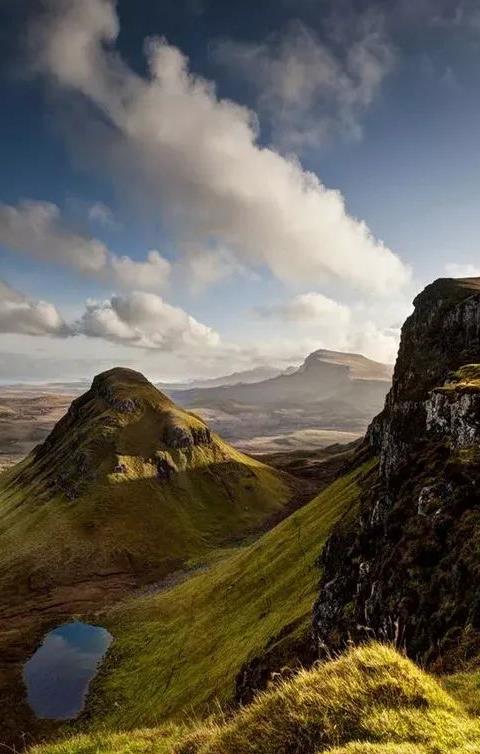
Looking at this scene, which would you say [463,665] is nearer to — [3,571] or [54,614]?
[54,614]

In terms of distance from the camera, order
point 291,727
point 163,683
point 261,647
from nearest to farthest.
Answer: point 291,727, point 261,647, point 163,683

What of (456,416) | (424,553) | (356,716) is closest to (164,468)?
(456,416)

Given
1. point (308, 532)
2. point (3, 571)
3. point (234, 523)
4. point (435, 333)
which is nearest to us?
point (308, 532)

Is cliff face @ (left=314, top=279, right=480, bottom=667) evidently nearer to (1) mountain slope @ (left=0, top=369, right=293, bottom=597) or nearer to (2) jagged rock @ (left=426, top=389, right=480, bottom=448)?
(2) jagged rock @ (left=426, top=389, right=480, bottom=448)

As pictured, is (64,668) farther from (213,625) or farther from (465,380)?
(465,380)

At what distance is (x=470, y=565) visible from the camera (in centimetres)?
2742

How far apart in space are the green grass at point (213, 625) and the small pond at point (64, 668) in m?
3.62

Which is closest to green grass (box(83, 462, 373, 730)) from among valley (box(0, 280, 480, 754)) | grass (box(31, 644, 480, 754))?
valley (box(0, 280, 480, 754))

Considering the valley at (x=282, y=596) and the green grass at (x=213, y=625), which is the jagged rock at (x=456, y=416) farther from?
the green grass at (x=213, y=625)

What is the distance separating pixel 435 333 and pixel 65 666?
95.4 metres

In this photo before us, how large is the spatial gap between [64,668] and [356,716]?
313ft

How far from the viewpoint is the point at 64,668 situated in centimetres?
8912

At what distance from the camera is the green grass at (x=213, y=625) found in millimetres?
56750

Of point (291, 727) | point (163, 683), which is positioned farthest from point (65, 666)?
point (291, 727)
